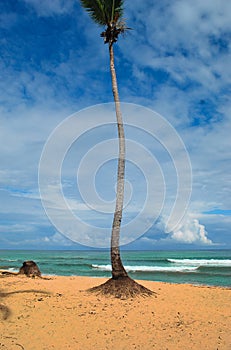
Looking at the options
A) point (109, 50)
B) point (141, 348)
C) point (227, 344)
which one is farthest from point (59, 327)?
point (109, 50)

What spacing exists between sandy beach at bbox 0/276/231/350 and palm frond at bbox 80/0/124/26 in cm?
968

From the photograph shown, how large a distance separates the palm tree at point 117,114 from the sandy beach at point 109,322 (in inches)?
38.6

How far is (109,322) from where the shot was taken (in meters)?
7.80

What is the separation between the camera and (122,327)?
7.49 m

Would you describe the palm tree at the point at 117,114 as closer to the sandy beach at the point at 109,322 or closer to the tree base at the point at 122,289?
the tree base at the point at 122,289

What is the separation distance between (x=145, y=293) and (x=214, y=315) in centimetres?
258

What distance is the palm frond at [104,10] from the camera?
39.5 ft

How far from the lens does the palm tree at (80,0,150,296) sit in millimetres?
11000

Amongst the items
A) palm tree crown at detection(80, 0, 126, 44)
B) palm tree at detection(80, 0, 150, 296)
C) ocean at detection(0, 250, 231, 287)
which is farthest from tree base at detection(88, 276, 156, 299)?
ocean at detection(0, 250, 231, 287)

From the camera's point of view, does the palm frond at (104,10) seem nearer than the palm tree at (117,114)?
No

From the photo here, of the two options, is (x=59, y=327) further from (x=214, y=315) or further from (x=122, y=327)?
(x=214, y=315)

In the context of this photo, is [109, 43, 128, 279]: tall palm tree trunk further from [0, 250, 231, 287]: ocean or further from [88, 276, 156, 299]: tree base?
[0, 250, 231, 287]: ocean

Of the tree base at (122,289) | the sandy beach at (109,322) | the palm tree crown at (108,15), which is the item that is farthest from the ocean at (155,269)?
the palm tree crown at (108,15)

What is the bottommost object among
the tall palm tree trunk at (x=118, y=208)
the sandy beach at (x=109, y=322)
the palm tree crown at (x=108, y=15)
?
the sandy beach at (x=109, y=322)
